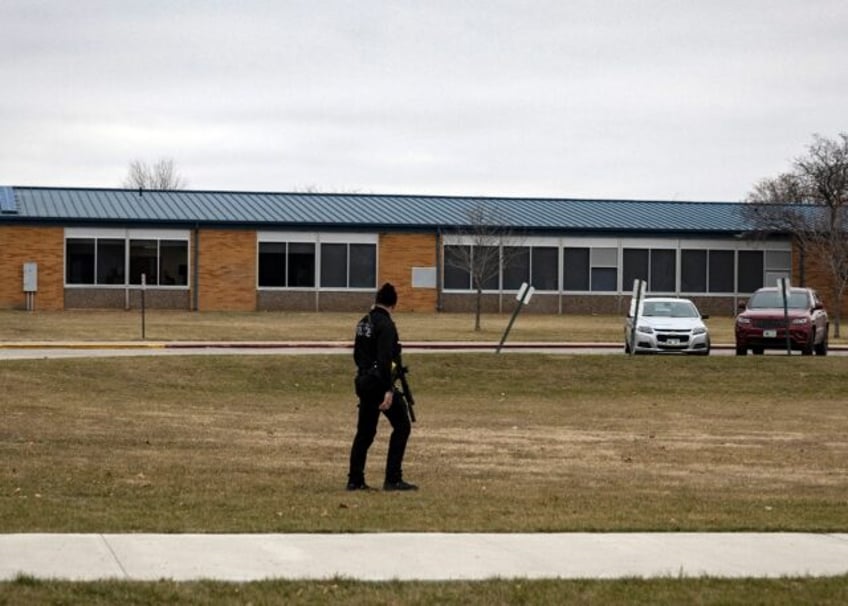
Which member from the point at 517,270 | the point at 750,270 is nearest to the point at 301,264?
the point at 517,270

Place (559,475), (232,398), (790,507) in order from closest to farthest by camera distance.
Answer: (790,507) < (559,475) < (232,398)

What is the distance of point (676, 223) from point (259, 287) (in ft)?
58.6

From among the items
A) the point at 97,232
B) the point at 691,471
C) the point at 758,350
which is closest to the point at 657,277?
the point at 97,232

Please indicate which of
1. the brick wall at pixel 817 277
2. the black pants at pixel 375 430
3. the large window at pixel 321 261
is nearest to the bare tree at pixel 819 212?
the brick wall at pixel 817 277

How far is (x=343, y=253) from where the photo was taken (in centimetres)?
6431

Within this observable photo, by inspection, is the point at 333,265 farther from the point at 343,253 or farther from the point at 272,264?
the point at 272,264

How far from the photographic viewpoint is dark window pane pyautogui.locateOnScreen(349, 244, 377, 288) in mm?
64250

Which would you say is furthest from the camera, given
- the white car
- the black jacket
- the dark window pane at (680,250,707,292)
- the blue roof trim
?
the dark window pane at (680,250,707,292)

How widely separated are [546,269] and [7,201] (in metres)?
21.5

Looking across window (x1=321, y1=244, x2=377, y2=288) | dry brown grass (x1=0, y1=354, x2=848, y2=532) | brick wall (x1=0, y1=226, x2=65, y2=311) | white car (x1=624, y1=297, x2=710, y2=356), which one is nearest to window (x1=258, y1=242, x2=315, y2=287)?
window (x1=321, y1=244, x2=377, y2=288)

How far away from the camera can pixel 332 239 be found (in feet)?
210

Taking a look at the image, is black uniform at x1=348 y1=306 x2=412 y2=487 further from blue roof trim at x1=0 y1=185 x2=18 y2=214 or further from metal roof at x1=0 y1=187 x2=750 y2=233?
blue roof trim at x1=0 y1=185 x2=18 y2=214

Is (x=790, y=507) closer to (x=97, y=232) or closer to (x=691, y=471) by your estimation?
(x=691, y=471)

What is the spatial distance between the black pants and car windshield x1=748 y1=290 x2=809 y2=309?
25.4 metres
